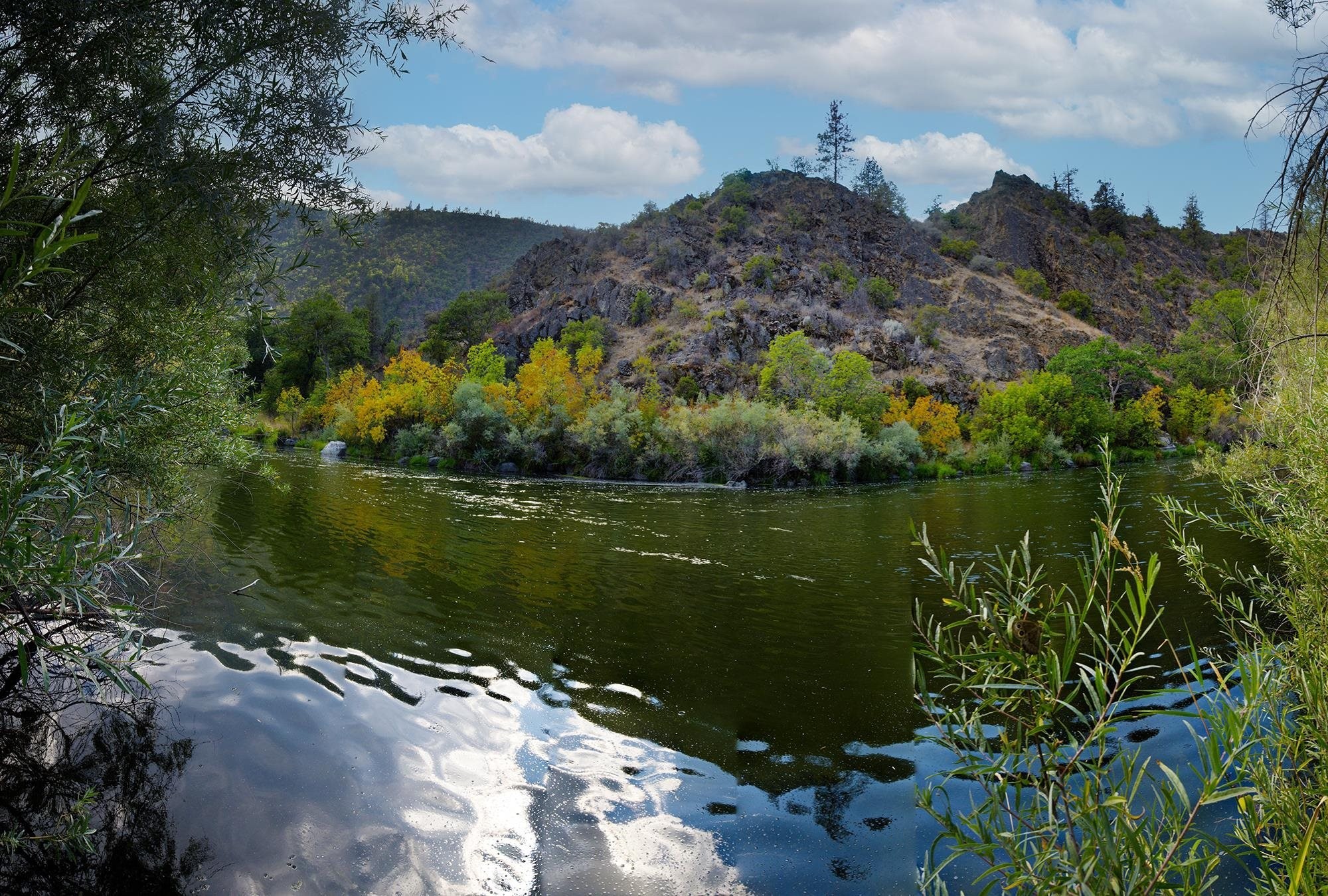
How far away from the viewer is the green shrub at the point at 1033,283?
82.9 m

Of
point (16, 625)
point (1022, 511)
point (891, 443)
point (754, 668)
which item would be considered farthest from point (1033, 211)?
point (16, 625)

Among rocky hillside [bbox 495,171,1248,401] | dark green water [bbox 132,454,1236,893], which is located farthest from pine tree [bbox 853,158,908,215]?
dark green water [bbox 132,454,1236,893]

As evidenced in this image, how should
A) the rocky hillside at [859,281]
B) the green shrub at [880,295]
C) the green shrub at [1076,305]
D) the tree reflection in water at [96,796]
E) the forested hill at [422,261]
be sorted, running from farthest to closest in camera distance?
the forested hill at [422,261]
the green shrub at [1076,305]
the green shrub at [880,295]
the rocky hillside at [859,281]
the tree reflection in water at [96,796]

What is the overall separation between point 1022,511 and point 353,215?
23.3m

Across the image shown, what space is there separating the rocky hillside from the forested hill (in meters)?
12.8

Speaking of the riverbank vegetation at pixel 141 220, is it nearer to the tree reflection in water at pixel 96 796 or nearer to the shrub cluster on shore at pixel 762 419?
the tree reflection in water at pixel 96 796

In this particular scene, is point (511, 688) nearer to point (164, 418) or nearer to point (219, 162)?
point (164, 418)

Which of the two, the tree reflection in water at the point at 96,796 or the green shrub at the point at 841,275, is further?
the green shrub at the point at 841,275

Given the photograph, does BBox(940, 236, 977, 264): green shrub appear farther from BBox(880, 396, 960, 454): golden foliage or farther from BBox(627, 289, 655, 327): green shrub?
BBox(880, 396, 960, 454): golden foliage

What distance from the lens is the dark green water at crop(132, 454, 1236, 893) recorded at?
5.61 meters

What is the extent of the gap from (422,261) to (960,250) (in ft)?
216

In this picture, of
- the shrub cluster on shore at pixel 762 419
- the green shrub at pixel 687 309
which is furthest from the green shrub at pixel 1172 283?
the green shrub at pixel 687 309

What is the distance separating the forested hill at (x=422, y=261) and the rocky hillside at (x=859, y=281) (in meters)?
12.8

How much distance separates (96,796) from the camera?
5844 mm
